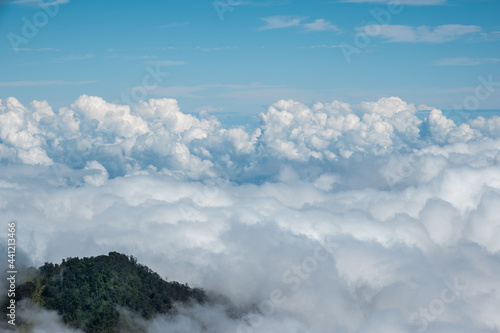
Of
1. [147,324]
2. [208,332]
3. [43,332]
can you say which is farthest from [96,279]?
[208,332]

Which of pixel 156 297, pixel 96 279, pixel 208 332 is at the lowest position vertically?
pixel 208 332

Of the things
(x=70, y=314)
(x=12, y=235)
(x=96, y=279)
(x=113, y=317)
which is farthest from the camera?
(x=96, y=279)

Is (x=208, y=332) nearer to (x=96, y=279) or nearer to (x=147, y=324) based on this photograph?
(x=147, y=324)

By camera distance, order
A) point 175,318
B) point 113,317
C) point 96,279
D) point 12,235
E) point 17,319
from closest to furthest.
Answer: point 12,235, point 17,319, point 113,317, point 96,279, point 175,318

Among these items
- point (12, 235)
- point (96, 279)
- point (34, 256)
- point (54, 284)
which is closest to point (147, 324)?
point (96, 279)

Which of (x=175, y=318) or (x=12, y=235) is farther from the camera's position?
(x=175, y=318)

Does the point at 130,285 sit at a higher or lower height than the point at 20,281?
lower

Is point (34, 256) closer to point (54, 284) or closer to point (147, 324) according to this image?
point (54, 284)
